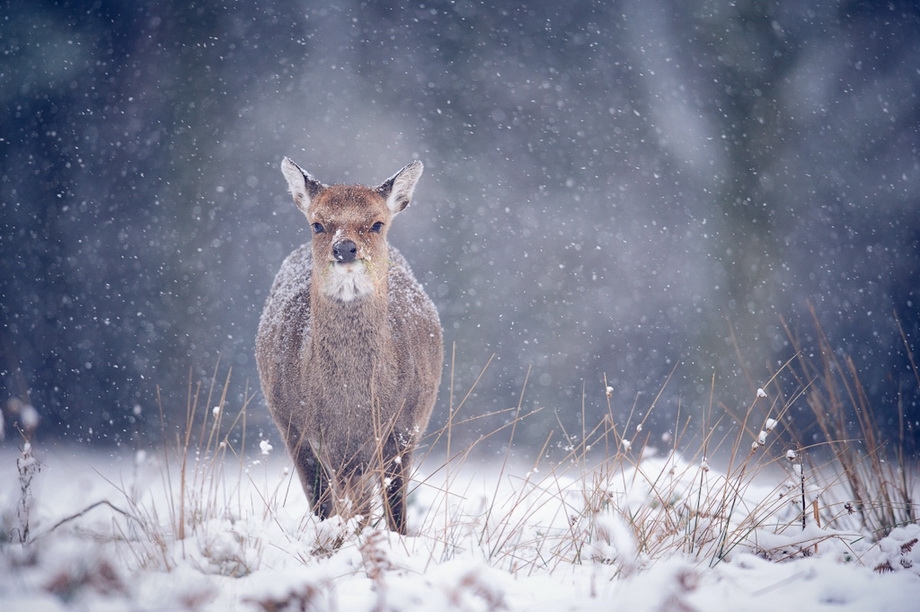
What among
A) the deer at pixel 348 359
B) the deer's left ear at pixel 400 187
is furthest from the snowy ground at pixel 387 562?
the deer's left ear at pixel 400 187

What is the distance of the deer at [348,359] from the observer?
3254 millimetres

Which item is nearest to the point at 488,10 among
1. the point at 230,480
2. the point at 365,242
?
the point at 365,242

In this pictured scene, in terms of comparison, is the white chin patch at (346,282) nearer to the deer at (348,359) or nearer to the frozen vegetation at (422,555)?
the deer at (348,359)

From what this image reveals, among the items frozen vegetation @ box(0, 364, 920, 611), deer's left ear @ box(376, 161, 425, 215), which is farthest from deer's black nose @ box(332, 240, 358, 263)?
frozen vegetation @ box(0, 364, 920, 611)

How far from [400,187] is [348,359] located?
3.86ft

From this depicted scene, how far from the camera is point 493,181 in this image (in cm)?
790

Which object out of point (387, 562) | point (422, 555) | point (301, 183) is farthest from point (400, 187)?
point (387, 562)

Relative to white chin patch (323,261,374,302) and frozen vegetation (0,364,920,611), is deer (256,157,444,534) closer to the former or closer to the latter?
white chin patch (323,261,374,302)

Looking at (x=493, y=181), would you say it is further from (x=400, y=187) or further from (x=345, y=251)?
(x=345, y=251)

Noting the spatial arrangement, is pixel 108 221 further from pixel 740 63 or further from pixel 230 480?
pixel 740 63

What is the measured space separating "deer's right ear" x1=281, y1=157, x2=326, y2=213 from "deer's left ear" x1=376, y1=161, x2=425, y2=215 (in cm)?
39

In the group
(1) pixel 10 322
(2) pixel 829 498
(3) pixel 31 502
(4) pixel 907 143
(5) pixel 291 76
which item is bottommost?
(2) pixel 829 498

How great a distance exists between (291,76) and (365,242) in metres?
3.97

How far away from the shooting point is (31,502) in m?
2.04
